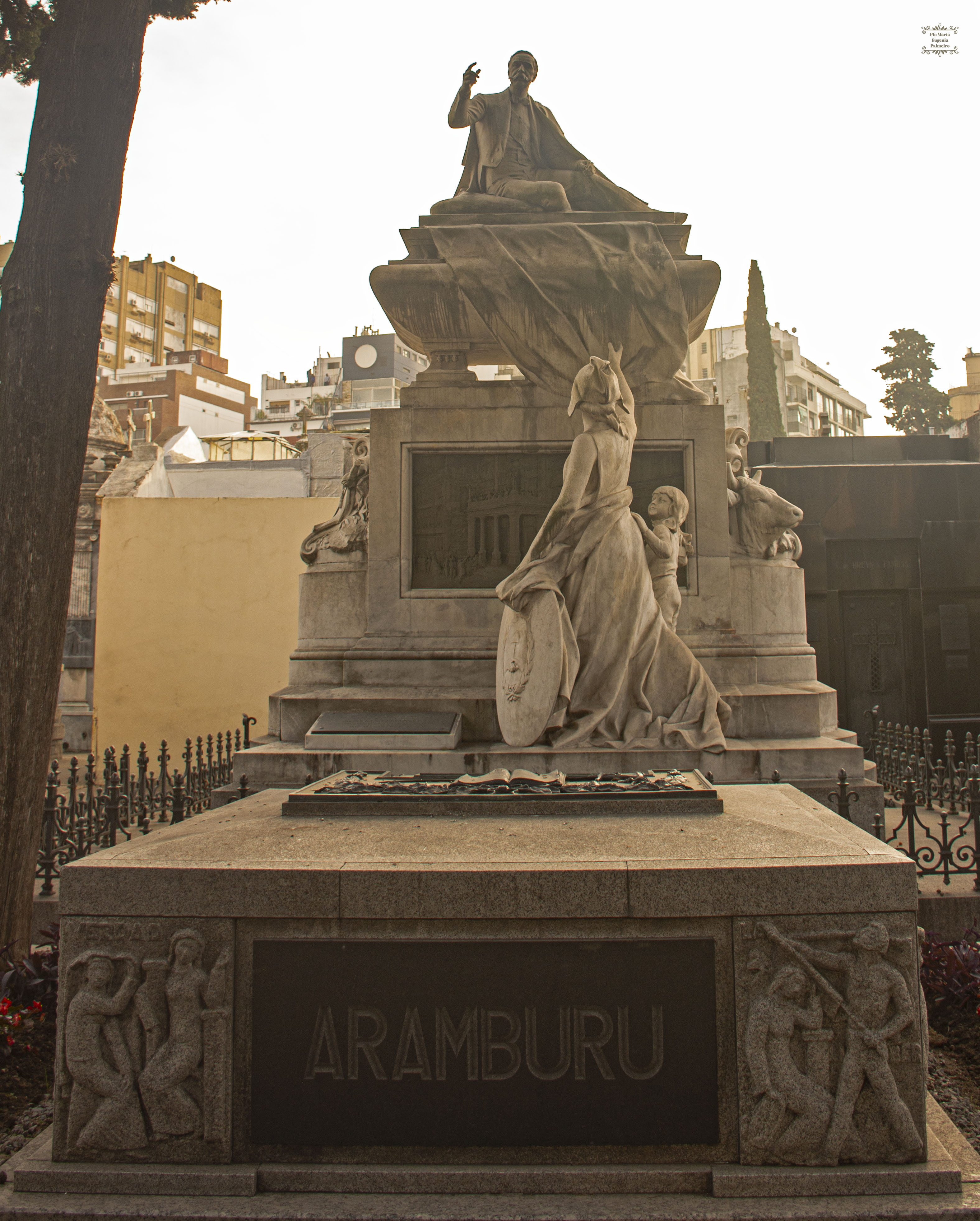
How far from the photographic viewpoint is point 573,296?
8516 mm

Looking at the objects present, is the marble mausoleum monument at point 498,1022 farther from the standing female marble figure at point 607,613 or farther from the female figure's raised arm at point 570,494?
the female figure's raised arm at point 570,494

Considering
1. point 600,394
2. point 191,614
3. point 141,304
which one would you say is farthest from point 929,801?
point 141,304

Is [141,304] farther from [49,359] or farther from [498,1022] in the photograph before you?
[498,1022]

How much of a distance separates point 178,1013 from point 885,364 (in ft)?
139

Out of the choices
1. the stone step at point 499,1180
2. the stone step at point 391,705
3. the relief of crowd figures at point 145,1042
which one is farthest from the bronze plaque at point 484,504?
the stone step at point 499,1180

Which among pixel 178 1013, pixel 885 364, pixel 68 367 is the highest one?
pixel 885 364

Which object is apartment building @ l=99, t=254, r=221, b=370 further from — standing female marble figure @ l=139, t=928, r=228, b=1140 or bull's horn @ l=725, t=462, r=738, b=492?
standing female marble figure @ l=139, t=928, r=228, b=1140

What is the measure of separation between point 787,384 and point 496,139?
51.3 m

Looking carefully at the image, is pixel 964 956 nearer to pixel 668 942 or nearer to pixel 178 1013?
pixel 668 942

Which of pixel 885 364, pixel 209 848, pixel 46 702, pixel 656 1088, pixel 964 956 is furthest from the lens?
pixel 885 364

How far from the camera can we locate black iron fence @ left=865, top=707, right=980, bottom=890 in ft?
20.1

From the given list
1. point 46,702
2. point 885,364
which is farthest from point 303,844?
point 885,364

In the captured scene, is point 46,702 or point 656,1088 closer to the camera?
point 656,1088

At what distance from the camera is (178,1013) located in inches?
118
